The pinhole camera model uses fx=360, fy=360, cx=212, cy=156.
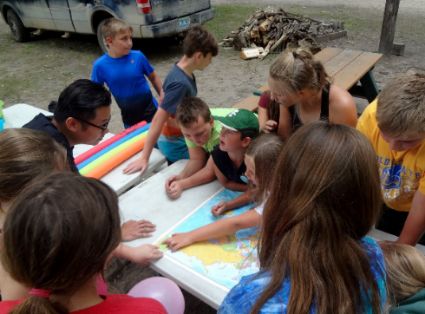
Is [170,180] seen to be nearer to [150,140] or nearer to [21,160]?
[150,140]

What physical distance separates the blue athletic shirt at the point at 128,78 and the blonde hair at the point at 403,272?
2.58 m

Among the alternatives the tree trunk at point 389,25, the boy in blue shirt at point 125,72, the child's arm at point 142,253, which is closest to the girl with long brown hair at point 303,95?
the child's arm at point 142,253

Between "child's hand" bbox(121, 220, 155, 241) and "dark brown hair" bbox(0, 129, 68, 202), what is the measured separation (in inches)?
22.1

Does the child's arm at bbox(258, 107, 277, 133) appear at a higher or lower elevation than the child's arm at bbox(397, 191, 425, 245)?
higher

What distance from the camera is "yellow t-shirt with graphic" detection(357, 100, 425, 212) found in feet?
5.18

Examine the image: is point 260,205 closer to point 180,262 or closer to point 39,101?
point 180,262

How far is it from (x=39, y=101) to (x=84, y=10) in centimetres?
201

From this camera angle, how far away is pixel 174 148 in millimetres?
2650

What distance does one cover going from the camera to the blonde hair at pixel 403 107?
1.33 m

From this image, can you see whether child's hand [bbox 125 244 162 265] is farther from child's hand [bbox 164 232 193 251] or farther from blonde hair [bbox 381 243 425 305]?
blonde hair [bbox 381 243 425 305]

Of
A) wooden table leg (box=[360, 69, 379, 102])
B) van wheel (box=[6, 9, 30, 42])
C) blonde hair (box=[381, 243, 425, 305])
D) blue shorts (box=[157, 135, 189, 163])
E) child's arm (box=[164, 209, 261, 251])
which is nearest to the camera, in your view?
blonde hair (box=[381, 243, 425, 305])

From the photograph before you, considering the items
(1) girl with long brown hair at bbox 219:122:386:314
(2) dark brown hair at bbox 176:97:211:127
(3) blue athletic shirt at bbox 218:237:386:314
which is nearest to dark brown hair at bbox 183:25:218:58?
(2) dark brown hair at bbox 176:97:211:127

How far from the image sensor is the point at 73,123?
→ 6.11 feet

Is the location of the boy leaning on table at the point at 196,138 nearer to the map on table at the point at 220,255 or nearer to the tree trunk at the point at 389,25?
the map on table at the point at 220,255
